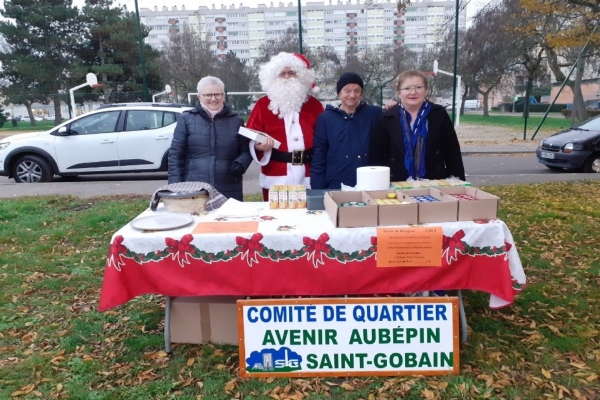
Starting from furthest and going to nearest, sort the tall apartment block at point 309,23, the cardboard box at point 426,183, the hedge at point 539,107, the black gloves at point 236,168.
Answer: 1. the tall apartment block at point 309,23
2. the hedge at point 539,107
3. the black gloves at point 236,168
4. the cardboard box at point 426,183

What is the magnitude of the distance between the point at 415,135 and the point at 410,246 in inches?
38.4

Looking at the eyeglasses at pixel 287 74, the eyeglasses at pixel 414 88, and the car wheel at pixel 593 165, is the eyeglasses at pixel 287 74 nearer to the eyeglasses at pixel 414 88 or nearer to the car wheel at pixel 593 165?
the eyeglasses at pixel 414 88

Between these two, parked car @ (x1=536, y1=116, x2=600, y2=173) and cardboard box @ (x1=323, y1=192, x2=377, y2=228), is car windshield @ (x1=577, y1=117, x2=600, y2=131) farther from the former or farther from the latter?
cardboard box @ (x1=323, y1=192, x2=377, y2=228)

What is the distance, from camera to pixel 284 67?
3816 millimetres

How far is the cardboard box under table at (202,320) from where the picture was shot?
2947 mm

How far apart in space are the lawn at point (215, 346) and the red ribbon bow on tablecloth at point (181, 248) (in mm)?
716

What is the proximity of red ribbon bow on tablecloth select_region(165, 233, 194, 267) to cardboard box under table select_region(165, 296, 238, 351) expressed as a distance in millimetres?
457

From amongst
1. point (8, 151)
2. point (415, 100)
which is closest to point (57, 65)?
point (8, 151)

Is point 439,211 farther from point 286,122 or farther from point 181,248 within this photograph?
point 286,122

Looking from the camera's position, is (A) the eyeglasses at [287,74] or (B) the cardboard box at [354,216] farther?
(A) the eyeglasses at [287,74]

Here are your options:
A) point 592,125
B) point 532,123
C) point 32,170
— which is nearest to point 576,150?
point 592,125

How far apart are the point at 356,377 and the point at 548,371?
108cm

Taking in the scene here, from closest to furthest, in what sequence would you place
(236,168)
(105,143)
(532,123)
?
1. (236,168)
2. (105,143)
3. (532,123)

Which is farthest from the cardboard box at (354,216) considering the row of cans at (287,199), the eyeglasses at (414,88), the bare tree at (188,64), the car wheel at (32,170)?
the bare tree at (188,64)
